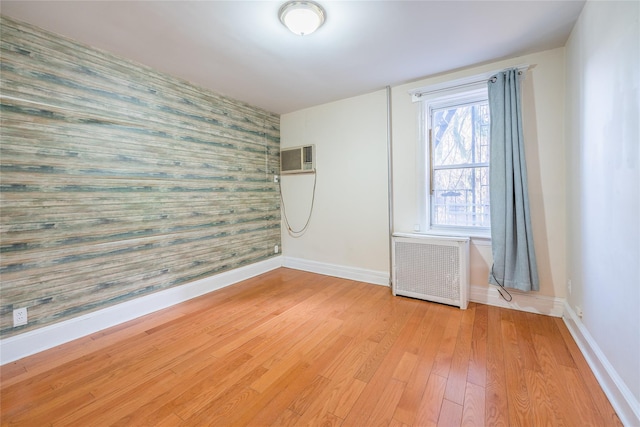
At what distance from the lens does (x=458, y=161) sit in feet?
9.50

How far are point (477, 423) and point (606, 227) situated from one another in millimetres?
1347

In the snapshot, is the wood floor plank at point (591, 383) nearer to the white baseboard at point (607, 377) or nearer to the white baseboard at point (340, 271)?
the white baseboard at point (607, 377)

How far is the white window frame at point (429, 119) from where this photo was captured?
2.73 meters

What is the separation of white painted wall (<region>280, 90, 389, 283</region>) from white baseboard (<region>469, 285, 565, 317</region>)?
1.02 meters

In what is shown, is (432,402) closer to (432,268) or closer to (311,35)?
(432,268)

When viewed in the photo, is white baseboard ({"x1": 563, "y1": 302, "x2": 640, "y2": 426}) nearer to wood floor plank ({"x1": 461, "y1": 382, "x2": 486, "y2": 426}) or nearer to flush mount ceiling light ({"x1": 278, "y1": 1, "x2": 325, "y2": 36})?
wood floor plank ({"x1": 461, "y1": 382, "x2": 486, "y2": 426})

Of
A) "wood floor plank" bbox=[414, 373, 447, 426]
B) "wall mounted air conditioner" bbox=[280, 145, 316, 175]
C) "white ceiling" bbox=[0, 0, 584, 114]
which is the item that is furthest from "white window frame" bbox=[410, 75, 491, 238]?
"wood floor plank" bbox=[414, 373, 447, 426]

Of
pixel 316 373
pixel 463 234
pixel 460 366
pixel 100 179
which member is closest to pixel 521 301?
pixel 463 234

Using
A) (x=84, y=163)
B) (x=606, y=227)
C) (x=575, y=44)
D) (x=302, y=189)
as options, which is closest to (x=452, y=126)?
(x=575, y=44)

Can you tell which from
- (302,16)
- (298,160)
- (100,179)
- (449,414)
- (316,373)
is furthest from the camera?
(298,160)

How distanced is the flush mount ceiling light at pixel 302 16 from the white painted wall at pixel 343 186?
1.62 meters

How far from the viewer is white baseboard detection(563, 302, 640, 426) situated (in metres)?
1.23

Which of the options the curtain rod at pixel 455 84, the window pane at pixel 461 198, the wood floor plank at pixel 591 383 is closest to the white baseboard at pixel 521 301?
the wood floor plank at pixel 591 383

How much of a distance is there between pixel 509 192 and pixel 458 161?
2.12ft
